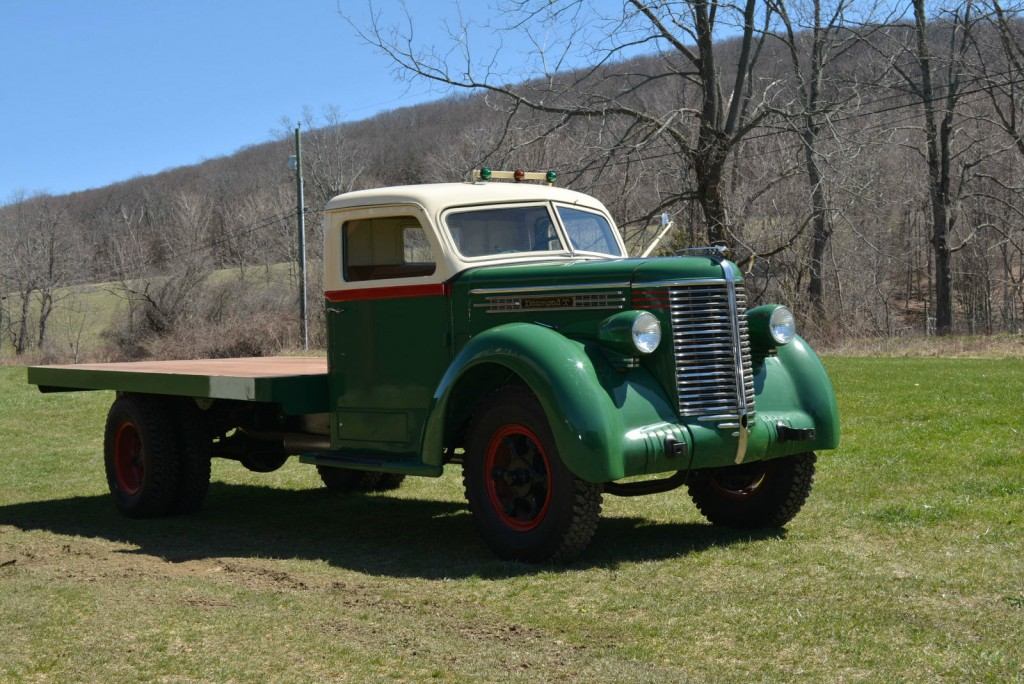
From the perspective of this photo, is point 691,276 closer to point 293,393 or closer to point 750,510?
point 750,510

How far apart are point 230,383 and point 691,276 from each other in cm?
334

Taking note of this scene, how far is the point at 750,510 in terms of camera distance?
7398mm

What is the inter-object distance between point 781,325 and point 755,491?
3.62 feet

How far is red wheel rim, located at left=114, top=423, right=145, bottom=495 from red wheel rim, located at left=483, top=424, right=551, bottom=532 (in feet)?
12.7

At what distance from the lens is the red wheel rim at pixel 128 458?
30.4 feet

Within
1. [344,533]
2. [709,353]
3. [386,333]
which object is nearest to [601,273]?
[709,353]

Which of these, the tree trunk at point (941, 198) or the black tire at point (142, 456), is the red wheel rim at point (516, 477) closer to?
the black tire at point (142, 456)

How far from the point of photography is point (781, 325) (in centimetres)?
712

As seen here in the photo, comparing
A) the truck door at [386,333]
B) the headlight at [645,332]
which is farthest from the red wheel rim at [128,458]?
the headlight at [645,332]

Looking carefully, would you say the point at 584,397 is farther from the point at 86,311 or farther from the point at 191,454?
the point at 86,311

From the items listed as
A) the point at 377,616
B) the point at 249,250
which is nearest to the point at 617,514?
the point at 377,616

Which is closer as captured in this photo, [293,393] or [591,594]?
[591,594]

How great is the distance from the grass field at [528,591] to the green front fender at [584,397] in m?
0.64

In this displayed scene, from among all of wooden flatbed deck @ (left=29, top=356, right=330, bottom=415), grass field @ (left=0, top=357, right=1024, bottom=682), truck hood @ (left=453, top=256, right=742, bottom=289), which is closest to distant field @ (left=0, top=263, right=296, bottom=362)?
wooden flatbed deck @ (left=29, top=356, right=330, bottom=415)
